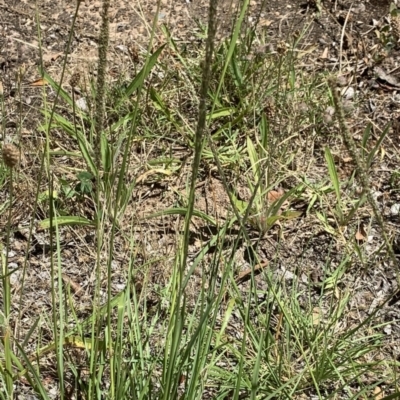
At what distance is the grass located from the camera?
5.95 ft

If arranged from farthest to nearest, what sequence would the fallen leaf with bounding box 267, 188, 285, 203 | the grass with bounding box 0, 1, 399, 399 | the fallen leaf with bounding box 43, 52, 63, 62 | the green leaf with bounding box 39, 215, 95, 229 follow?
the fallen leaf with bounding box 43, 52, 63, 62
the fallen leaf with bounding box 267, 188, 285, 203
the green leaf with bounding box 39, 215, 95, 229
the grass with bounding box 0, 1, 399, 399

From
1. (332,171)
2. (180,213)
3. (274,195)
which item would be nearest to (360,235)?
(332,171)

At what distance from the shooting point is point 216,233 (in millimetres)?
2266

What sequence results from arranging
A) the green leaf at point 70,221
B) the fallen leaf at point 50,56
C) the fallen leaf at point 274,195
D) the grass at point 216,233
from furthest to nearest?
1. the fallen leaf at point 50,56
2. the fallen leaf at point 274,195
3. the green leaf at point 70,221
4. the grass at point 216,233

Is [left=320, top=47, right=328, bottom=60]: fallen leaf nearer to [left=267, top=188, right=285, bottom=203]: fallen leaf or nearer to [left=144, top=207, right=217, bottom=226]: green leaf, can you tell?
[left=267, top=188, right=285, bottom=203]: fallen leaf

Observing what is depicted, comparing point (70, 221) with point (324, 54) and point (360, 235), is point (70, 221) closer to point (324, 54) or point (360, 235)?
point (360, 235)

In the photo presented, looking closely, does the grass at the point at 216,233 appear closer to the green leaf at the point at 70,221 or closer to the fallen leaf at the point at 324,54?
the green leaf at the point at 70,221

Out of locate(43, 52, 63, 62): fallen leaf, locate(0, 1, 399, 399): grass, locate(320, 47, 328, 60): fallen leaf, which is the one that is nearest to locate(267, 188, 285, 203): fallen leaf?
locate(0, 1, 399, 399): grass

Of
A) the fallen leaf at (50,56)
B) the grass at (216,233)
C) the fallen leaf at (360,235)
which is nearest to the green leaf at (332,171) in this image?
the grass at (216,233)

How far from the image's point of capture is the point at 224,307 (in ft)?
6.72

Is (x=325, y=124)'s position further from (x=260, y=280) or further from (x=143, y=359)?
(x=143, y=359)

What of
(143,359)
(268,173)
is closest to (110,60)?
(268,173)

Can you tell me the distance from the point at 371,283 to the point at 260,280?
1.22 ft

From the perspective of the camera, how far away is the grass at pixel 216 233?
181cm
